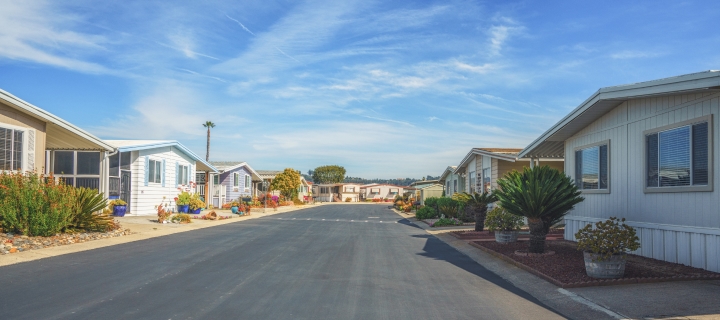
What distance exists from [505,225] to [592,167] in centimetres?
279

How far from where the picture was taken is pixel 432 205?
32.3 meters

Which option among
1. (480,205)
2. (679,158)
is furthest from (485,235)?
(679,158)

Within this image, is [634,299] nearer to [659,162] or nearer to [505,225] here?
[659,162]

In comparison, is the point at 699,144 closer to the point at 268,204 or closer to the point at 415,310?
the point at 415,310

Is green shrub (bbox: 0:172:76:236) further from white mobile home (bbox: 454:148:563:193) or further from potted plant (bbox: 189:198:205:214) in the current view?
white mobile home (bbox: 454:148:563:193)

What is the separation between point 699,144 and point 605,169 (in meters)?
3.89

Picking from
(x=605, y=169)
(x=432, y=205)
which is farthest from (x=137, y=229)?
(x=432, y=205)

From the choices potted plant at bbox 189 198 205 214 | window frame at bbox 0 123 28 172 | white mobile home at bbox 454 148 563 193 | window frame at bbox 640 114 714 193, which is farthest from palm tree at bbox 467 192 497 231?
potted plant at bbox 189 198 205 214

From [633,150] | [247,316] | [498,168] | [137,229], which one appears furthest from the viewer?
[498,168]

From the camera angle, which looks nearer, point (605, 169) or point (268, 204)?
point (605, 169)

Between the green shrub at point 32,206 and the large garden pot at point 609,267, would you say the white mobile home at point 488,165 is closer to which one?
the large garden pot at point 609,267

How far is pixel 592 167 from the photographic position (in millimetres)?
14641

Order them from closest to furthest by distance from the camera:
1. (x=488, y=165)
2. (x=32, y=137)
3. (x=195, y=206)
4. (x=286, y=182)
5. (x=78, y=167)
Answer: (x=32, y=137)
(x=78, y=167)
(x=488, y=165)
(x=195, y=206)
(x=286, y=182)

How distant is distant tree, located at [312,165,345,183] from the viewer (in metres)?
116
